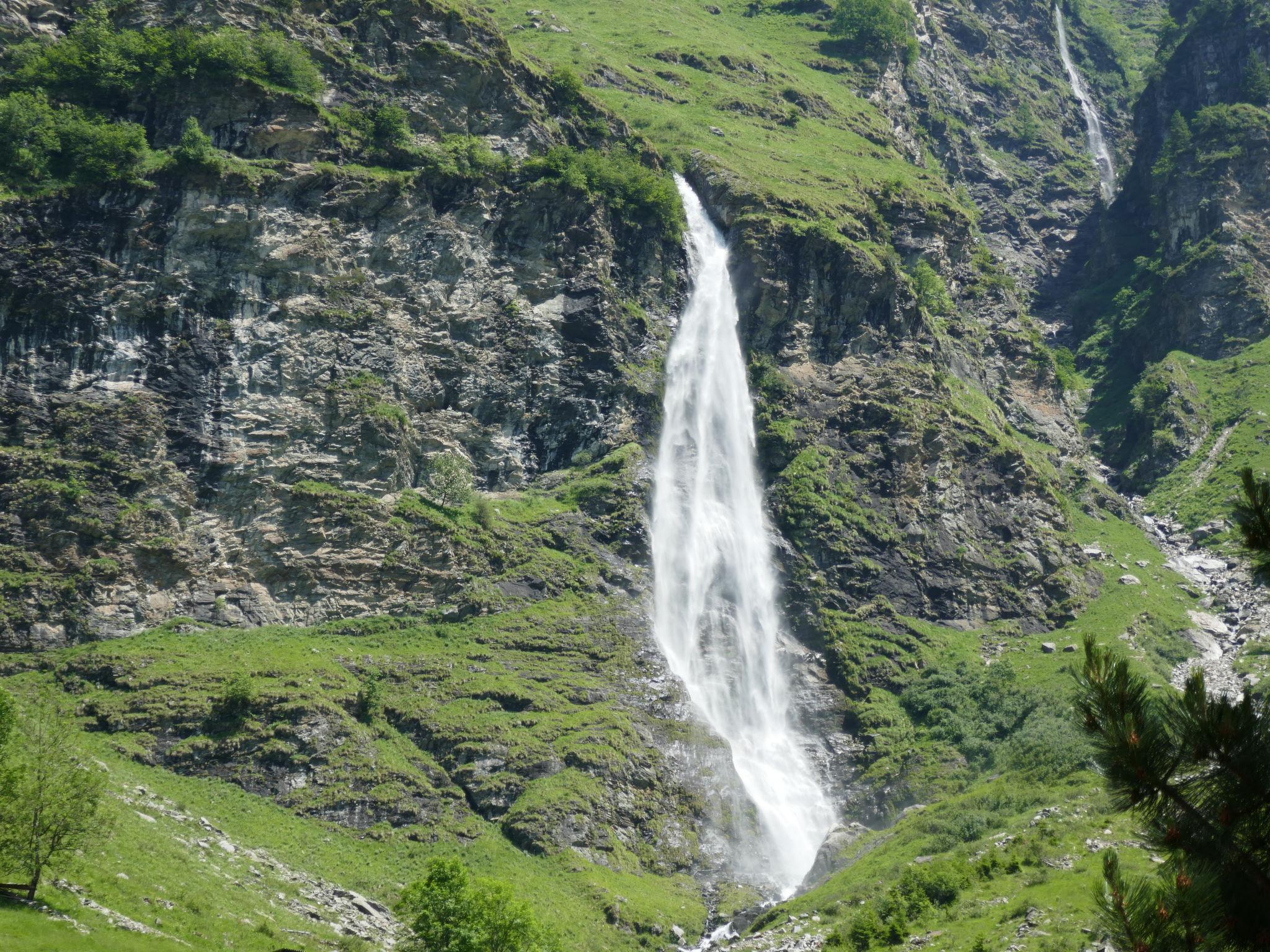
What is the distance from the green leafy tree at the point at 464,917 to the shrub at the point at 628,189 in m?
70.3

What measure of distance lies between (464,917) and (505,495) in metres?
47.8

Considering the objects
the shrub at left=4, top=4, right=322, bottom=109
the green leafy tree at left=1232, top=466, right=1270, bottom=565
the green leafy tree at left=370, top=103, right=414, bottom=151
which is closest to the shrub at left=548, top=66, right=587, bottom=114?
the green leafy tree at left=370, top=103, right=414, bottom=151

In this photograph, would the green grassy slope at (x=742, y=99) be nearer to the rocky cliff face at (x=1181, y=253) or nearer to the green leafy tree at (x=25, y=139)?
the rocky cliff face at (x=1181, y=253)

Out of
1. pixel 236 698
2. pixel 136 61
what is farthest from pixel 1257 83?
pixel 236 698

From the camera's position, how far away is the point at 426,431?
268ft

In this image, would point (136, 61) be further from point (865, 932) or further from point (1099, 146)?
point (1099, 146)

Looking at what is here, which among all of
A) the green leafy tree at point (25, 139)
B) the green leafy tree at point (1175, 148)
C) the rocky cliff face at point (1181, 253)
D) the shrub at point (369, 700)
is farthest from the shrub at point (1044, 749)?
the green leafy tree at point (1175, 148)

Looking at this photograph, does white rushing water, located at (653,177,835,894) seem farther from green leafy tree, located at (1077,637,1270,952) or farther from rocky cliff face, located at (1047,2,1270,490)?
green leafy tree, located at (1077,637,1270,952)

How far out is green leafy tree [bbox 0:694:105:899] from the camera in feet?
101

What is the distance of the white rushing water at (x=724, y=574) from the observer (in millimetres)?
71812

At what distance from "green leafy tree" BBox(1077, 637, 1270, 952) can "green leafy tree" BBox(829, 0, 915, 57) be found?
175m

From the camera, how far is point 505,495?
3292 inches

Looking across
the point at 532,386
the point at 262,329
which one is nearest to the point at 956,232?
the point at 532,386

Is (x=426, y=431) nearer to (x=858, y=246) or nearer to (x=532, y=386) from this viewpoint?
(x=532, y=386)
